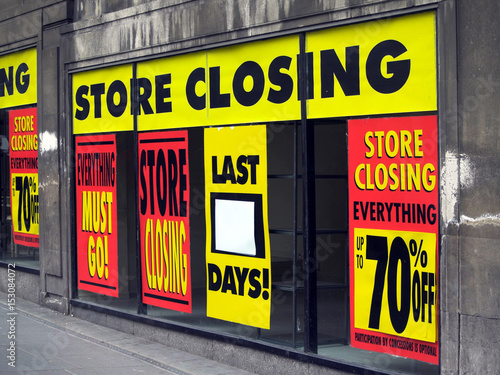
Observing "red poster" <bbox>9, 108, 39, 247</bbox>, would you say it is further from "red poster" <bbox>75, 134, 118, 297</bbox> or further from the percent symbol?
the percent symbol

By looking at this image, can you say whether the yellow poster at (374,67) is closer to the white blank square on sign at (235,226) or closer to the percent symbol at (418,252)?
the percent symbol at (418,252)

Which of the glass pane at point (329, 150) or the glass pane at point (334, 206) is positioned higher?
the glass pane at point (329, 150)

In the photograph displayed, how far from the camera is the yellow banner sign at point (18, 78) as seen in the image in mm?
13461

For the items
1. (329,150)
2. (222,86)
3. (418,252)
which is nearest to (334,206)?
(329,150)

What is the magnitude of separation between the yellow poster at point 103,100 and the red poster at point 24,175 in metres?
1.72

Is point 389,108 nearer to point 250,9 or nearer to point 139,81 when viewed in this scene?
point 250,9

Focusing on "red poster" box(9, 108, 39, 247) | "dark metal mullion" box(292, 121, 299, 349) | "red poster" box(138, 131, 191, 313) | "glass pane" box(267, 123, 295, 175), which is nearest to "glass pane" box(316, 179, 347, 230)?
"glass pane" box(267, 123, 295, 175)

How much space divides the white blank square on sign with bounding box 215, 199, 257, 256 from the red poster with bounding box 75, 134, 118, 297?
2.57m

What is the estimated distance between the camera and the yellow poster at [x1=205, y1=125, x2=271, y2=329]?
8680mm

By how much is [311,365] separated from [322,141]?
270cm

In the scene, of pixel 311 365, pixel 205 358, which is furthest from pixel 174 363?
pixel 311 365

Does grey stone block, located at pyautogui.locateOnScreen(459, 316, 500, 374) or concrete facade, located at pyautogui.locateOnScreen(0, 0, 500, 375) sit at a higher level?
concrete facade, located at pyautogui.locateOnScreen(0, 0, 500, 375)

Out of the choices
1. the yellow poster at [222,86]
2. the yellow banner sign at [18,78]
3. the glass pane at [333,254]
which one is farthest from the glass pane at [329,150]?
the yellow banner sign at [18,78]

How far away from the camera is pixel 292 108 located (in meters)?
8.30
